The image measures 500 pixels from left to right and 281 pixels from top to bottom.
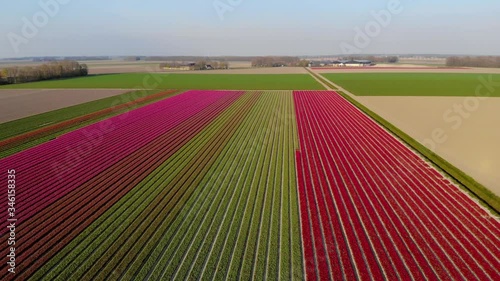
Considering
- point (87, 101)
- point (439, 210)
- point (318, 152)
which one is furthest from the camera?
point (87, 101)

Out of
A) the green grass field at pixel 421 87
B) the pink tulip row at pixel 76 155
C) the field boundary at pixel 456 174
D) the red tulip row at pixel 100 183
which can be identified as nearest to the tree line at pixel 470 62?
the green grass field at pixel 421 87

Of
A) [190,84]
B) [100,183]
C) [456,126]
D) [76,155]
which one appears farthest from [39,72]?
[456,126]

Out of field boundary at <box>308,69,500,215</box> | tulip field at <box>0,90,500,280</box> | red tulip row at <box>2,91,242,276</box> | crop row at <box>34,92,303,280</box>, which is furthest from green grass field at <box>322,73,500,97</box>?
crop row at <box>34,92,303,280</box>

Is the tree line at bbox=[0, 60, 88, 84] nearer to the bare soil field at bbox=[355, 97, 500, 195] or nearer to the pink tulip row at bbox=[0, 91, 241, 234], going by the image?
the pink tulip row at bbox=[0, 91, 241, 234]

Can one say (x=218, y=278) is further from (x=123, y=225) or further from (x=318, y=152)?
(x=318, y=152)

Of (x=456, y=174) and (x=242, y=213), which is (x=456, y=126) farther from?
(x=242, y=213)

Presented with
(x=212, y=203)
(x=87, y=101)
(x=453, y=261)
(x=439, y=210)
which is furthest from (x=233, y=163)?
(x=87, y=101)
